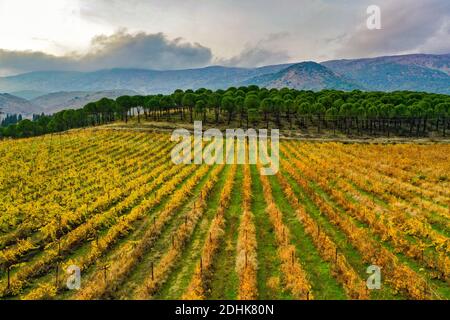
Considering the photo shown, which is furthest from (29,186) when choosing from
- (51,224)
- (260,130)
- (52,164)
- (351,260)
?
(260,130)

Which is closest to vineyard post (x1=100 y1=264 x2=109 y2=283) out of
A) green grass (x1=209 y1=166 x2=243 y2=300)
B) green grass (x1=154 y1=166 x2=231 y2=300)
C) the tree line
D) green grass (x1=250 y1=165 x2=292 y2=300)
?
green grass (x1=154 y1=166 x2=231 y2=300)

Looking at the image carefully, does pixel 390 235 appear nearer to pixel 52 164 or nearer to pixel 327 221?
pixel 327 221

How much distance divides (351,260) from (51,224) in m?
19.7

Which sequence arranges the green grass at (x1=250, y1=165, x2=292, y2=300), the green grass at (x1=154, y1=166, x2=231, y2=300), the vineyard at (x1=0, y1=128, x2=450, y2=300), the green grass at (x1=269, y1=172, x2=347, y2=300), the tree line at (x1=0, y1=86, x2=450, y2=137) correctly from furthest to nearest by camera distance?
1. the tree line at (x1=0, y1=86, x2=450, y2=137)
2. the vineyard at (x1=0, y1=128, x2=450, y2=300)
3. the green grass at (x1=154, y1=166, x2=231, y2=300)
4. the green grass at (x1=250, y1=165, x2=292, y2=300)
5. the green grass at (x1=269, y1=172, x2=347, y2=300)

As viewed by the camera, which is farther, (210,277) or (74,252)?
(74,252)

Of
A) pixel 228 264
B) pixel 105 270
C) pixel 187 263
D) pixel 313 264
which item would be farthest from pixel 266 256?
pixel 105 270

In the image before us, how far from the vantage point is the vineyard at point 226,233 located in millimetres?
16453

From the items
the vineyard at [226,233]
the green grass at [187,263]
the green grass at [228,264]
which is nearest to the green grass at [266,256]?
the vineyard at [226,233]

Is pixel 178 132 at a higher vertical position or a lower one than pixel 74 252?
higher

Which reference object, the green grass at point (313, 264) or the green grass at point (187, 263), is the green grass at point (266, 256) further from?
the green grass at point (187, 263)

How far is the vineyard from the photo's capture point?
1645cm

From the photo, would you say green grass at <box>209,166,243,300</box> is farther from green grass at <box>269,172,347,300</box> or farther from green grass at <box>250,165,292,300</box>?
green grass at <box>269,172,347,300</box>

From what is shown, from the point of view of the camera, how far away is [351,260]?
61.9ft

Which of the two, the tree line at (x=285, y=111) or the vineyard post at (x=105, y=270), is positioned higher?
the tree line at (x=285, y=111)
